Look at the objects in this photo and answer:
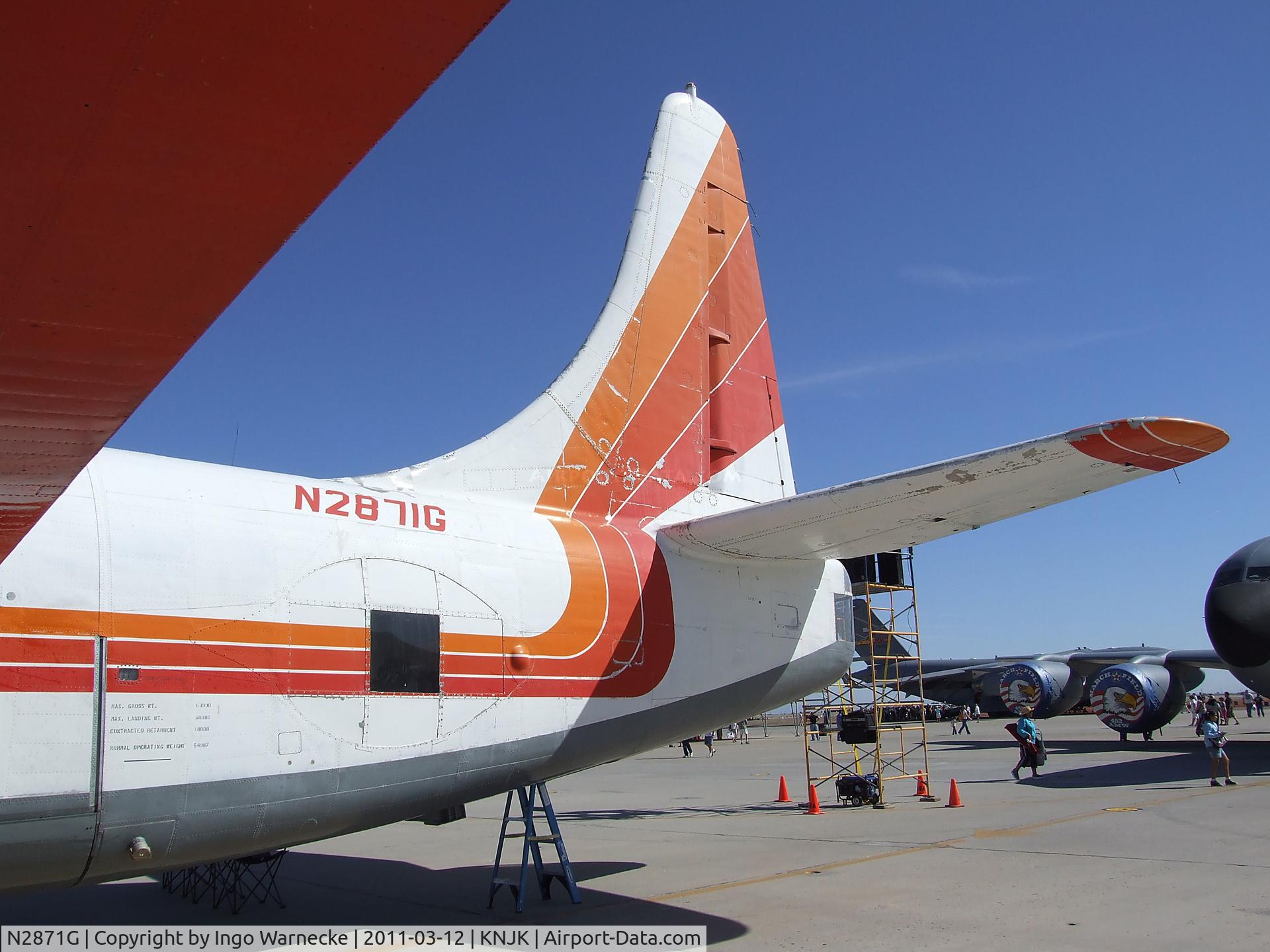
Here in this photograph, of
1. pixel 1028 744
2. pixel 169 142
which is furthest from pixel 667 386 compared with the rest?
pixel 1028 744

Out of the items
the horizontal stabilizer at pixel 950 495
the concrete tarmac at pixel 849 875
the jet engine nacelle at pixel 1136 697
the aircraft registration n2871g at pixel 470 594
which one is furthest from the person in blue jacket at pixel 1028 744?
the horizontal stabilizer at pixel 950 495

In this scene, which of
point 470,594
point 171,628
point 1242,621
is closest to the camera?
point 171,628

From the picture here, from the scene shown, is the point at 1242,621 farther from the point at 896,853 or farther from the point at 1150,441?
the point at 1150,441

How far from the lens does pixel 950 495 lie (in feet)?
21.5

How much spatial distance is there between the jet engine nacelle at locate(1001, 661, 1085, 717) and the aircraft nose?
11.4 metres

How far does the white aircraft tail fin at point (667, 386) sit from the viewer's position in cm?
773

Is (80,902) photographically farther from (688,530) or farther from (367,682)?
(688,530)

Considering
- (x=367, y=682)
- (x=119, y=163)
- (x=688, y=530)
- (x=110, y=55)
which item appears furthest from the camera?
(x=688, y=530)

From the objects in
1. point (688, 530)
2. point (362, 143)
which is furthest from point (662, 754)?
point (362, 143)

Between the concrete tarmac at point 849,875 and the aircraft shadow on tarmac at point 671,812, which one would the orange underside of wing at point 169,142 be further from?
the aircraft shadow on tarmac at point 671,812

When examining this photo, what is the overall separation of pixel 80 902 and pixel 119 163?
9944 mm

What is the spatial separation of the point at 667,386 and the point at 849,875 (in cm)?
519

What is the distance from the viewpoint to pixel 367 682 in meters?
5.82
